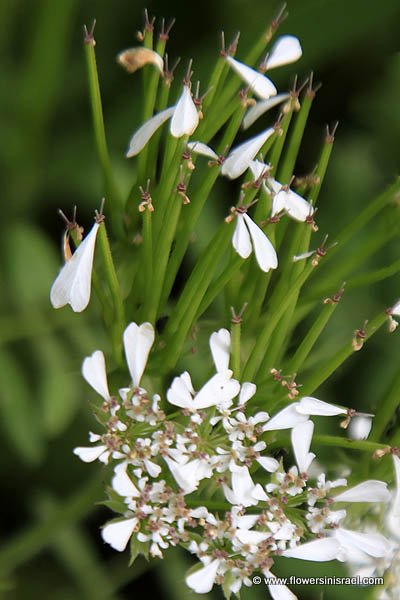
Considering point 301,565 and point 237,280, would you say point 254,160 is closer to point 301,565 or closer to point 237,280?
point 237,280

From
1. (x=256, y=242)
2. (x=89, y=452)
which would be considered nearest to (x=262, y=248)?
(x=256, y=242)

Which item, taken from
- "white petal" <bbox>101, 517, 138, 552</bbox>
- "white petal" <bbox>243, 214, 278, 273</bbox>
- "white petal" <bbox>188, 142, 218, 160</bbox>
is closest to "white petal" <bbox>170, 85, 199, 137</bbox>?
"white petal" <bbox>188, 142, 218, 160</bbox>

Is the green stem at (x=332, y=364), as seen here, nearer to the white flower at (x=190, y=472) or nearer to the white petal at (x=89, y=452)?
the white flower at (x=190, y=472)

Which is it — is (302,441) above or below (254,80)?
below

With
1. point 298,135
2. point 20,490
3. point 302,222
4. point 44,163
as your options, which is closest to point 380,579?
point 302,222

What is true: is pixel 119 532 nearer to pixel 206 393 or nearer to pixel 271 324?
pixel 206 393

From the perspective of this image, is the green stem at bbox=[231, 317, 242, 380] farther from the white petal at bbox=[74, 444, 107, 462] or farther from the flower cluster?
the white petal at bbox=[74, 444, 107, 462]

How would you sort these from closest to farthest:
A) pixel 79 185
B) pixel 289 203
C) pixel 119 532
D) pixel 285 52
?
pixel 119 532, pixel 289 203, pixel 285 52, pixel 79 185

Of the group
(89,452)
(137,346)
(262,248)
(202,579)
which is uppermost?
(262,248)
